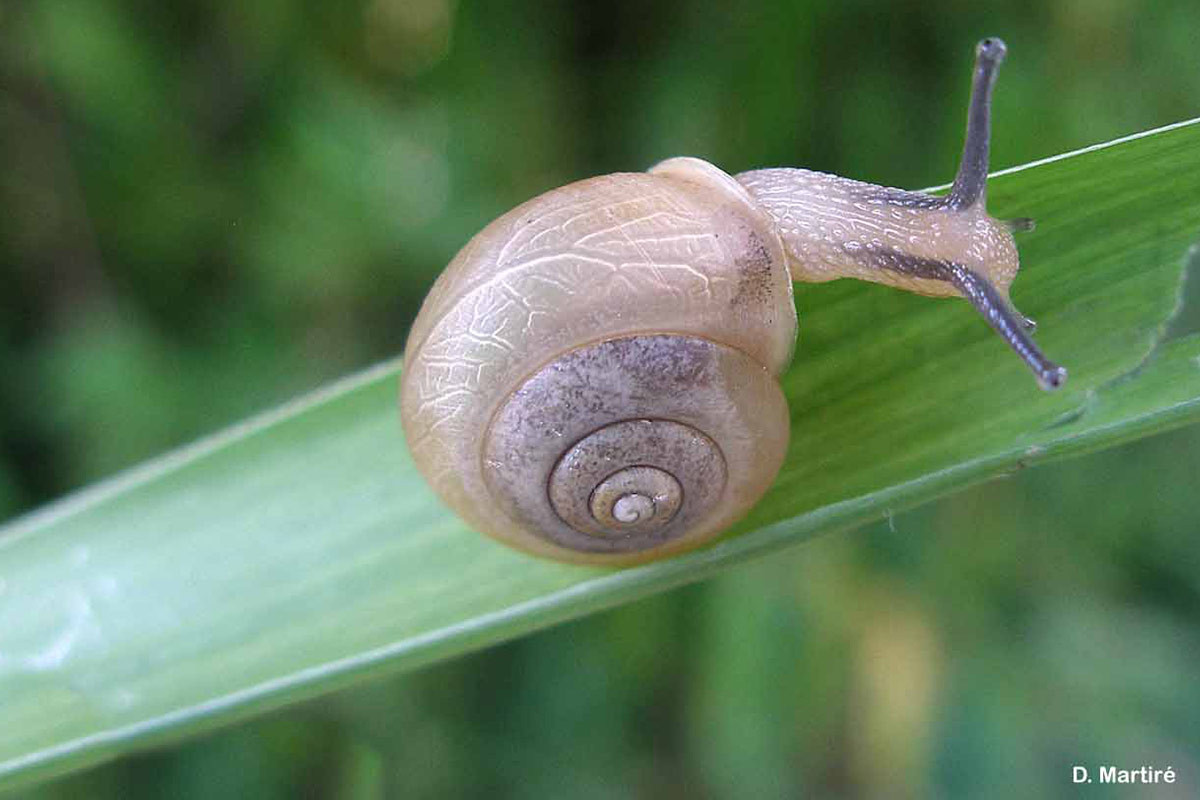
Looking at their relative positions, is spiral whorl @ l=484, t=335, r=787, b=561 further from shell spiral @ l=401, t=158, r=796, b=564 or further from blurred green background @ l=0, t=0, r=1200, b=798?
blurred green background @ l=0, t=0, r=1200, b=798

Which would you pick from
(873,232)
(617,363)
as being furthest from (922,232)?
(617,363)

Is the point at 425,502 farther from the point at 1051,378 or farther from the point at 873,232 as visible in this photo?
the point at 1051,378

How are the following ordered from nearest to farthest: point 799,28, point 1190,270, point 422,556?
1. point 1190,270
2. point 422,556
3. point 799,28

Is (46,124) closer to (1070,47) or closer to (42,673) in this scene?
(42,673)

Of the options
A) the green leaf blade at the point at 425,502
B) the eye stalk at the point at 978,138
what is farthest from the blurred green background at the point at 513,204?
the green leaf blade at the point at 425,502

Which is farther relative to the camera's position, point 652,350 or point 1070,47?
point 1070,47

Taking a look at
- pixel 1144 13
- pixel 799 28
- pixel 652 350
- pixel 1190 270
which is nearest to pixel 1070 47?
pixel 1144 13

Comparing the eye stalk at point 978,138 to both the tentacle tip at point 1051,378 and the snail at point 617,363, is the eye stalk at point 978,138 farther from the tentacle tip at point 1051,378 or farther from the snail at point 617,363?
the tentacle tip at point 1051,378

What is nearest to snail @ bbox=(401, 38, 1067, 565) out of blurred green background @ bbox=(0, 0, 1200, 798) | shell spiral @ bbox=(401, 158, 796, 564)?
shell spiral @ bbox=(401, 158, 796, 564)
